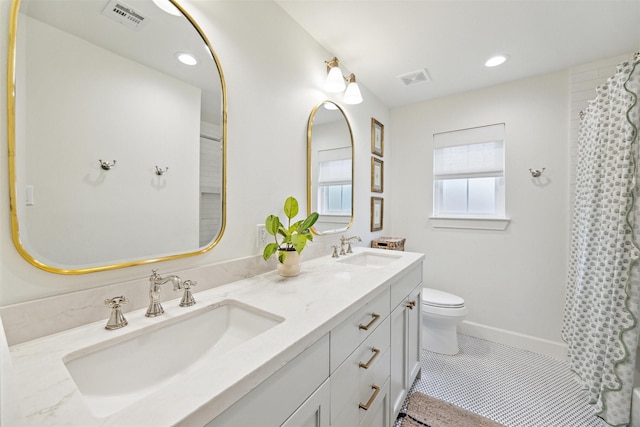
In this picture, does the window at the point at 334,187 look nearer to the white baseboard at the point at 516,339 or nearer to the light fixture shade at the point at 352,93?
the light fixture shade at the point at 352,93

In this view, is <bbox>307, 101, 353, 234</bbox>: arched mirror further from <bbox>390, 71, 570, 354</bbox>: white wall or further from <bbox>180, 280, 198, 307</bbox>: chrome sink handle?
<bbox>390, 71, 570, 354</bbox>: white wall

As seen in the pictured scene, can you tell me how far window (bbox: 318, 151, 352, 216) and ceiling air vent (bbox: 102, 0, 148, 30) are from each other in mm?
1077

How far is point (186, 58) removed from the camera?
997 mm

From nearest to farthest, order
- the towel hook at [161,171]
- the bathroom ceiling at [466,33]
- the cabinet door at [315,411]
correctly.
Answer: the cabinet door at [315,411]
the towel hook at [161,171]
the bathroom ceiling at [466,33]

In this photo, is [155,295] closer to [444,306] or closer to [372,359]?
[372,359]

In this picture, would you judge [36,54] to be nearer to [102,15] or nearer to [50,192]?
[102,15]

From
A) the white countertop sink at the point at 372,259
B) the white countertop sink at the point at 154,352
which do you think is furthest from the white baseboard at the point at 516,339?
the white countertop sink at the point at 154,352

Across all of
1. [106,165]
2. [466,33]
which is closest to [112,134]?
[106,165]

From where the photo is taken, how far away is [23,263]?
0.65 m

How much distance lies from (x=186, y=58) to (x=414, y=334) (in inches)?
74.0

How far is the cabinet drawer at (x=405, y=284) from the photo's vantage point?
127 centimetres

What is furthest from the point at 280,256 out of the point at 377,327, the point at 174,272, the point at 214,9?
the point at 214,9

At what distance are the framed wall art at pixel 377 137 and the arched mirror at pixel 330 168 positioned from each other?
1.42ft

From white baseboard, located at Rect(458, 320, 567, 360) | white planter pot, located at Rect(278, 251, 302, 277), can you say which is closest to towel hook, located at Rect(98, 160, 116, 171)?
white planter pot, located at Rect(278, 251, 302, 277)
